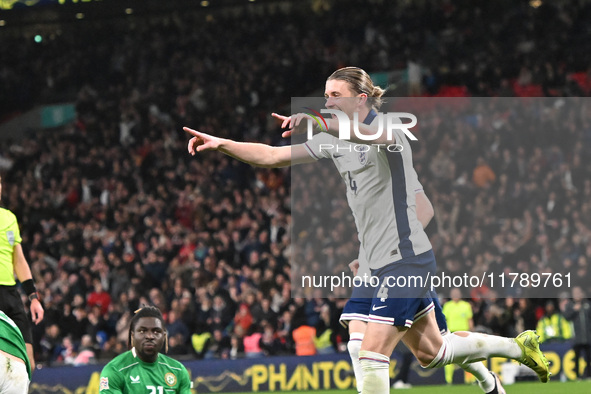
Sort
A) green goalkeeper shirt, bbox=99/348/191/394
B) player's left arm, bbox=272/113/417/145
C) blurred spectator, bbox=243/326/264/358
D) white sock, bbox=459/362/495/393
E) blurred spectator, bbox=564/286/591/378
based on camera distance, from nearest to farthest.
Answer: player's left arm, bbox=272/113/417/145
green goalkeeper shirt, bbox=99/348/191/394
white sock, bbox=459/362/495/393
blurred spectator, bbox=564/286/591/378
blurred spectator, bbox=243/326/264/358

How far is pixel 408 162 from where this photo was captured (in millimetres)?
6145

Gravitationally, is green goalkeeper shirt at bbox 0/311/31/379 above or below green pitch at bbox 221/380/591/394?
above

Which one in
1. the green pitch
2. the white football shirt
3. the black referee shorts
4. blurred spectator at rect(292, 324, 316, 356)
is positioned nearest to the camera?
the white football shirt

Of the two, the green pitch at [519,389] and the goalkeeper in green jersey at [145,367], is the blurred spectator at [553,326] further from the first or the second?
the goalkeeper in green jersey at [145,367]

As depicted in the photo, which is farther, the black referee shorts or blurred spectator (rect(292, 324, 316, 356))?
blurred spectator (rect(292, 324, 316, 356))

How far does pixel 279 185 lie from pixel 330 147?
15.2 meters

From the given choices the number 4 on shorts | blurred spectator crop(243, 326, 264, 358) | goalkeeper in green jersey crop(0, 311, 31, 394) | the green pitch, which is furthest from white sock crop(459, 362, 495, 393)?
blurred spectator crop(243, 326, 264, 358)

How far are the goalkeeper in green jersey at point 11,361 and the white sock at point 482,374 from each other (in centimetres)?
342

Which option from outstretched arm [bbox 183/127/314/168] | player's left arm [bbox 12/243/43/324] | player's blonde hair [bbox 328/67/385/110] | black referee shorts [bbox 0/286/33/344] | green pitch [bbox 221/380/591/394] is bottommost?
green pitch [bbox 221/380/591/394]

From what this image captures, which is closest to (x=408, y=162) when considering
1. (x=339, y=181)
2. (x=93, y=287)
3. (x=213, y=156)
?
(x=339, y=181)

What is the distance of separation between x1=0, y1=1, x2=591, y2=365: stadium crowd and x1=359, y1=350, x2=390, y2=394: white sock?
6.74 metres

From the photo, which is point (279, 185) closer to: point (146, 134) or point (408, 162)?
point (146, 134)

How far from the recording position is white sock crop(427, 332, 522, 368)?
6.30 metres

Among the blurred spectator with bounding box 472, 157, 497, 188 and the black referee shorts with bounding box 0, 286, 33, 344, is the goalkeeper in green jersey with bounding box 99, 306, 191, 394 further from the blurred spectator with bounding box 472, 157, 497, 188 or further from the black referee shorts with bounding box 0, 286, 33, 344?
the blurred spectator with bounding box 472, 157, 497, 188
